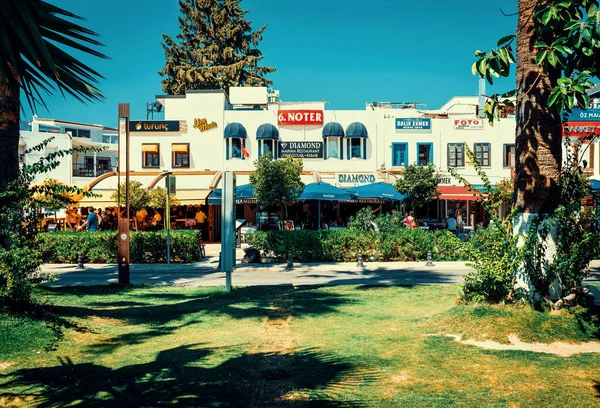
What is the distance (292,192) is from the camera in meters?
23.2

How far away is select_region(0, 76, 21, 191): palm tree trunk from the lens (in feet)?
30.5

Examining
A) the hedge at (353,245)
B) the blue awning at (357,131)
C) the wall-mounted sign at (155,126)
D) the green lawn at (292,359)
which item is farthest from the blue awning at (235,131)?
the green lawn at (292,359)

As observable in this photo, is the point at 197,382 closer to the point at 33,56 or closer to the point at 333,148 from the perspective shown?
the point at 33,56

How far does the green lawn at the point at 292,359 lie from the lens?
18.1ft

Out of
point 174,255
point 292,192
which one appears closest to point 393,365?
point 174,255

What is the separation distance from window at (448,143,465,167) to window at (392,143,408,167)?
2.79m

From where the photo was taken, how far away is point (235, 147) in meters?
34.1

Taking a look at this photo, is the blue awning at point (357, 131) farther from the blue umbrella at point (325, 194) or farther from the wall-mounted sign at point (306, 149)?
the blue umbrella at point (325, 194)

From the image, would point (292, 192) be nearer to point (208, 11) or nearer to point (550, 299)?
point (550, 299)

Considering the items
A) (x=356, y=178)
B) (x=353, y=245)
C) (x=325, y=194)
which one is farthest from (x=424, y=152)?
(x=353, y=245)

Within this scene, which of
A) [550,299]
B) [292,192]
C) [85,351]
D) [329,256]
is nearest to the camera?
[85,351]

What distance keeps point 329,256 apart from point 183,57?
34775 millimetres

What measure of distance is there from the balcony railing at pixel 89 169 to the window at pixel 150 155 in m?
18.2

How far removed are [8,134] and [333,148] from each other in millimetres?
25422
